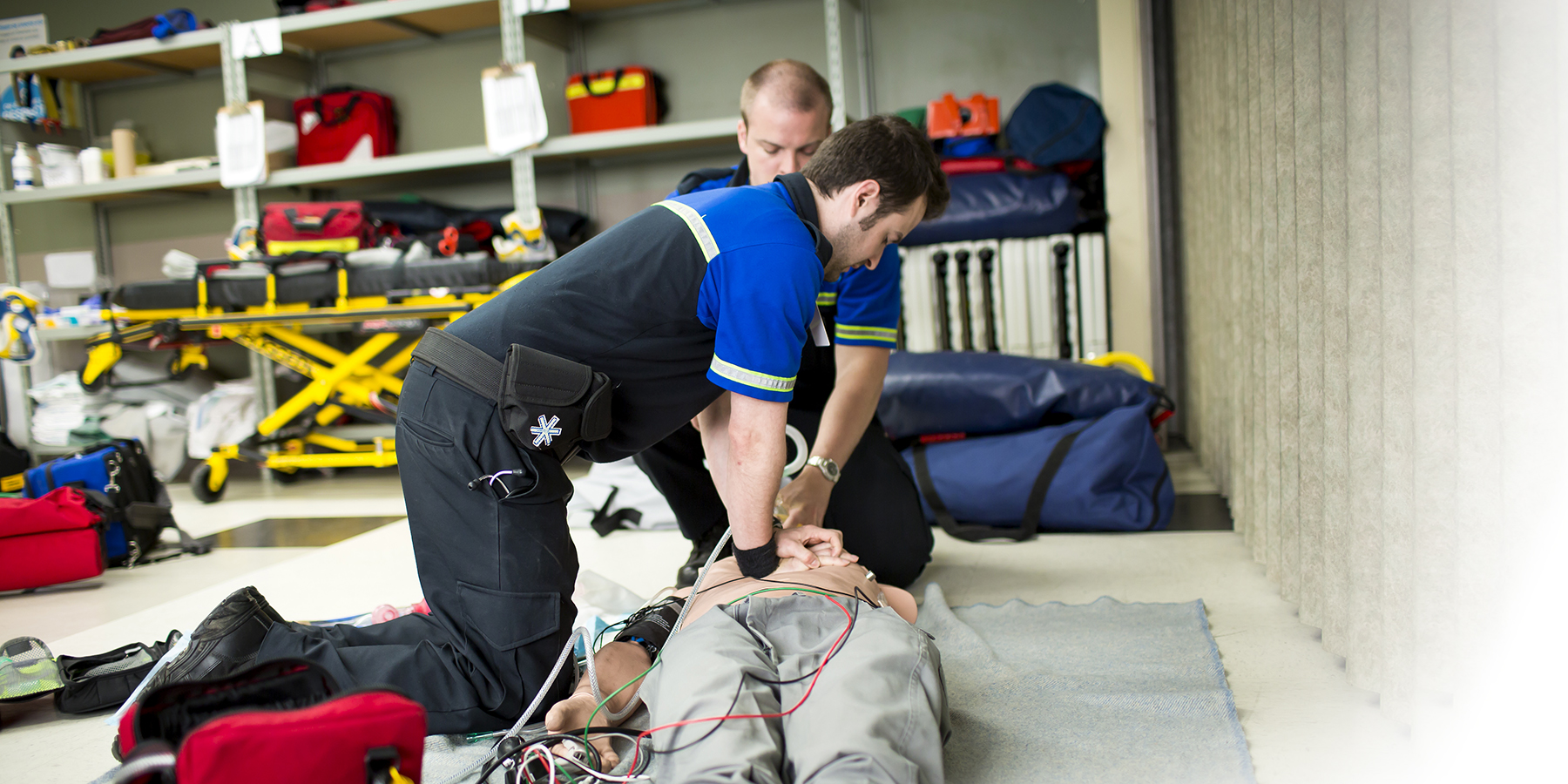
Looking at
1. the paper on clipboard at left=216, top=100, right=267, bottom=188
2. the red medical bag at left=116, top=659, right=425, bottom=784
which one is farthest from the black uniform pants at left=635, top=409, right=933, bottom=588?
→ the paper on clipboard at left=216, top=100, right=267, bottom=188

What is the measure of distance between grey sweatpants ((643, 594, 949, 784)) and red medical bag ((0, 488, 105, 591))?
210 centimetres

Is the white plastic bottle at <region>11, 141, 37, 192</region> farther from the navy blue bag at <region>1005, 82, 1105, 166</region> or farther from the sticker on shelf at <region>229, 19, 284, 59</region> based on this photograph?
the navy blue bag at <region>1005, 82, 1105, 166</region>

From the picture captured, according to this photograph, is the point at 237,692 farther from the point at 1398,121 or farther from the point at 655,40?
the point at 655,40

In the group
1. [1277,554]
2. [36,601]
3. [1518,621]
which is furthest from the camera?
[36,601]

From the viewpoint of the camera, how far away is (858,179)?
142 centimetres

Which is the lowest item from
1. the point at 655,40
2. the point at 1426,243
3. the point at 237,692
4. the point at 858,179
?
the point at 237,692

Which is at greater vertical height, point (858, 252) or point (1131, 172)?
point (1131, 172)

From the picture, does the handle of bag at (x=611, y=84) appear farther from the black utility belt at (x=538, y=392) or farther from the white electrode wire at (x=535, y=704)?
the white electrode wire at (x=535, y=704)

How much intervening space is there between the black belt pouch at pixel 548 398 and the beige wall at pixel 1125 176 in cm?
307

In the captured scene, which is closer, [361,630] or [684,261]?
[684,261]

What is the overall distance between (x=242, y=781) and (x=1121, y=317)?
369cm

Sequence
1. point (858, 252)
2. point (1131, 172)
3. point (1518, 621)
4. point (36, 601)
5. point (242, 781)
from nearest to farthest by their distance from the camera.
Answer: point (242, 781) < point (1518, 621) < point (858, 252) < point (36, 601) < point (1131, 172)

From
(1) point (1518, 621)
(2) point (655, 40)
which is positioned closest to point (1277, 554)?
(1) point (1518, 621)

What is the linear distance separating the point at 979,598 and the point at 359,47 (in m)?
4.44
